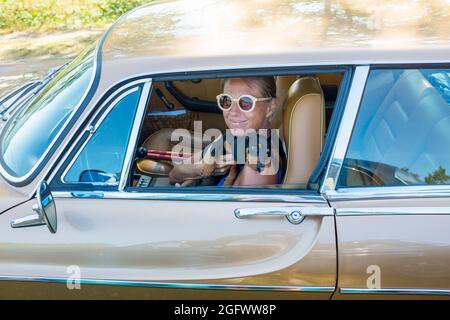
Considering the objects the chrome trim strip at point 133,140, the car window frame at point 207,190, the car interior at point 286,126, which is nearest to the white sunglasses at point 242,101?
the car interior at point 286,126

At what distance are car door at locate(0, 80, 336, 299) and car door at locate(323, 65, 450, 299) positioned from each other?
0.35 feet

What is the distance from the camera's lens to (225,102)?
2572 mm

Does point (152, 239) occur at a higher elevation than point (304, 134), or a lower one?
lower

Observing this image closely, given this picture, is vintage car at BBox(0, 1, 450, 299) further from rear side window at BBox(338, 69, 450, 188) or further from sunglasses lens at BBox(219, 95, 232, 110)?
sunglasses lens at BBox(219, 95, 232, 110)

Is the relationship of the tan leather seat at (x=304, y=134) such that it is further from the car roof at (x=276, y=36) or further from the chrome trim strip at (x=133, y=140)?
the chrome trim strip at (x=133, y=140)

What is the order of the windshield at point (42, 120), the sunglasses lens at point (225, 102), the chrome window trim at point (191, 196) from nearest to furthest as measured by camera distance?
the chrome window trim at point (191, 196), the windshield at point (42, 120), the sunglasses lens at point (225, 102)

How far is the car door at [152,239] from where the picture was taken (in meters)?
2.25

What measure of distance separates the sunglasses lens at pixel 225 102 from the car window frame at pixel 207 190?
0.26m

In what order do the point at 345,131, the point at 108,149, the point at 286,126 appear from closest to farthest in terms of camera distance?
the point at 345,131 → the point at 108,149 → the point at 286,126

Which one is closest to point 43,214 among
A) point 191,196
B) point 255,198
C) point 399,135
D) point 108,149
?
point 108,149

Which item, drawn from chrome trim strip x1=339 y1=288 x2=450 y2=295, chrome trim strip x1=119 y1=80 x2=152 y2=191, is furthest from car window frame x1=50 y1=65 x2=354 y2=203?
chrome trim strip x1=339 y1=288 x2=450 y2=295

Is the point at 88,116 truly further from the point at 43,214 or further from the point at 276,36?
the point at 276,36

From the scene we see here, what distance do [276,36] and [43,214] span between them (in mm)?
1158

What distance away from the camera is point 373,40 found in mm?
2363
